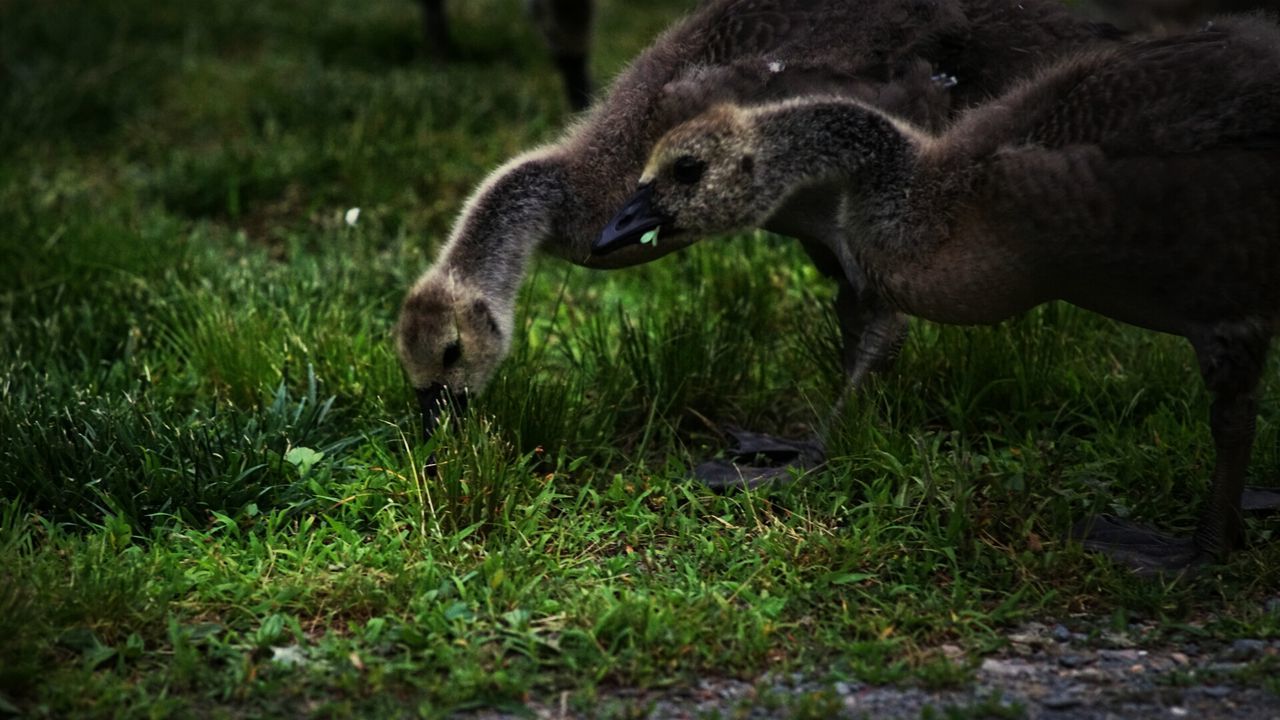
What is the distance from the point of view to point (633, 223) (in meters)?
4.58

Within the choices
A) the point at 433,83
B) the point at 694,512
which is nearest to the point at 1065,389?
the point at 694,512

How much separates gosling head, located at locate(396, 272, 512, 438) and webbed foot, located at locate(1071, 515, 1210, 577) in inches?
80.0

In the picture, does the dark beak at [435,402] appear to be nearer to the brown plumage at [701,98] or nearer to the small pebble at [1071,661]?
the brown plumage at [701,98]

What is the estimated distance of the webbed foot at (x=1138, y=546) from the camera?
438cm

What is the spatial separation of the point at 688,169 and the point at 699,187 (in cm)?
6

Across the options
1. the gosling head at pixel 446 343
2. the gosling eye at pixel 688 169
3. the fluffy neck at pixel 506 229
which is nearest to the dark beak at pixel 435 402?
the gosling head at pixel 446 343

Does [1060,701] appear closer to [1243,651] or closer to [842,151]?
[1243,651]

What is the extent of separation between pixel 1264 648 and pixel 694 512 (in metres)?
1.71

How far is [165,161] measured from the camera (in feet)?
27.9

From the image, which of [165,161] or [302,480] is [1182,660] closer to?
[302,480]

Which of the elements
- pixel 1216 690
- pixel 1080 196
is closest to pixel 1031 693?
pixel 1216 690

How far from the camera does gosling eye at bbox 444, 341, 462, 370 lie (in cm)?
506

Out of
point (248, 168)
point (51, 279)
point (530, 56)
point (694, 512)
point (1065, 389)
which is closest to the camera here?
point (694, 512)

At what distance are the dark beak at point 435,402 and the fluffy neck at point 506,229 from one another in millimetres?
379
